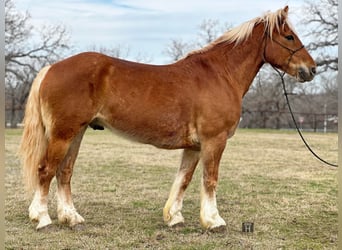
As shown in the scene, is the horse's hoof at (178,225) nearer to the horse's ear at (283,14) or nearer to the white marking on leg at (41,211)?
the white marking on leg at (41,211)

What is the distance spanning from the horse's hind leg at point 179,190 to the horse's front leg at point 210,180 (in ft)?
1.06

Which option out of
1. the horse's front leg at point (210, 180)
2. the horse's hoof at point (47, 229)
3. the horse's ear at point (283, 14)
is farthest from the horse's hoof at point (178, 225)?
the horse's ear at point (283, 14)

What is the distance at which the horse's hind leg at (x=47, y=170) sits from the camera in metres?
4.31

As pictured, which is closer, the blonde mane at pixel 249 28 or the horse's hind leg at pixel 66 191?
the horse's hind leg at pixel 66 191

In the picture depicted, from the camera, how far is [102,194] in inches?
255

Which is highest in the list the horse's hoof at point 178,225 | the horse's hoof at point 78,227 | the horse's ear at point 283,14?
the horse's ear at point 283,14

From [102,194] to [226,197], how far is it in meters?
1.84

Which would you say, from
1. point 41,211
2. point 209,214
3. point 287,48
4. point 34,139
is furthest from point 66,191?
point 287,48

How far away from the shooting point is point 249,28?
16.0ft

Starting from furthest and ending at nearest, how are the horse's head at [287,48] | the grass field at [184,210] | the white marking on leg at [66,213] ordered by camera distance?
the horse's head at [287,48] → the white marking on leg at [66,213] → the grass field at [184,210]

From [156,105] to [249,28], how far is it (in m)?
1.42

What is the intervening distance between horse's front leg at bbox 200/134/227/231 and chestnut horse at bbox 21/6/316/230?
1cm

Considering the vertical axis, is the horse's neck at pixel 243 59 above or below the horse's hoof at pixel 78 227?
above

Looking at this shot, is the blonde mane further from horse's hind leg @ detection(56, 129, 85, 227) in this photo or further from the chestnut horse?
horse's hind leg @ detection(56, 129, 85, 227)
